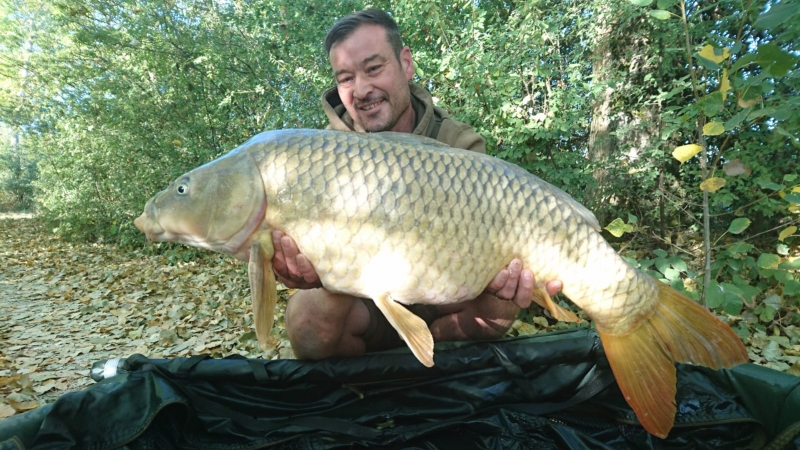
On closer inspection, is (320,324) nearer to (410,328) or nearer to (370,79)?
(410,328)

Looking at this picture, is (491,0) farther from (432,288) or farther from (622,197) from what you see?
(432,288)

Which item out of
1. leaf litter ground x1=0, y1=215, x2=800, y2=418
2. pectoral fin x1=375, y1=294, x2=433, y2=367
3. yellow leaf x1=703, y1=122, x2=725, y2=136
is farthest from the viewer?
leaf litter ground x1=0, y1=215, x2=800, y2=418

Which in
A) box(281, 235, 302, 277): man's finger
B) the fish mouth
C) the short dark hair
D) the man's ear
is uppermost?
the short dark hair

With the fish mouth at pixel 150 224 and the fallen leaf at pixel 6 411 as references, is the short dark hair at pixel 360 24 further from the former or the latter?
the fallen leaf at pixel 6 411

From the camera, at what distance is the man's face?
1656mm

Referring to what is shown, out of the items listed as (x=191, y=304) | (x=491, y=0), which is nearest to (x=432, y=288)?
(x=191, y=304)

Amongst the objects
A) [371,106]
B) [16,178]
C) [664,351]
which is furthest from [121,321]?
[16,178]

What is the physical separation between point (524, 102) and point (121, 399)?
2.34 m

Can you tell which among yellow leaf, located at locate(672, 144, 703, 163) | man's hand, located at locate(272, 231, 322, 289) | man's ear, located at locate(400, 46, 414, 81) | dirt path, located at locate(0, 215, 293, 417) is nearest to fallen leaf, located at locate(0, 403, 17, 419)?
dirt path, located at locate(0, 215, 293, 417)

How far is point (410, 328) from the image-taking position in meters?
1.01

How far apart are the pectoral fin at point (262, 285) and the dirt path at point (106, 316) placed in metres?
0.49

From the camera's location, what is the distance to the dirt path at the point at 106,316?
214cm

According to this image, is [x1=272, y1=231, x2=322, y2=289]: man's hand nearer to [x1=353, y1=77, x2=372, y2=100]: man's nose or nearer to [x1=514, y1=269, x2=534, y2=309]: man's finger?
[x1=514, y1=269, x2=534, y2=309]: man's finger

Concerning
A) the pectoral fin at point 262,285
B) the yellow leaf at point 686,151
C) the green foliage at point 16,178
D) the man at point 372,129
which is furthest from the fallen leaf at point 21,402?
the green foliage at point 16,178
